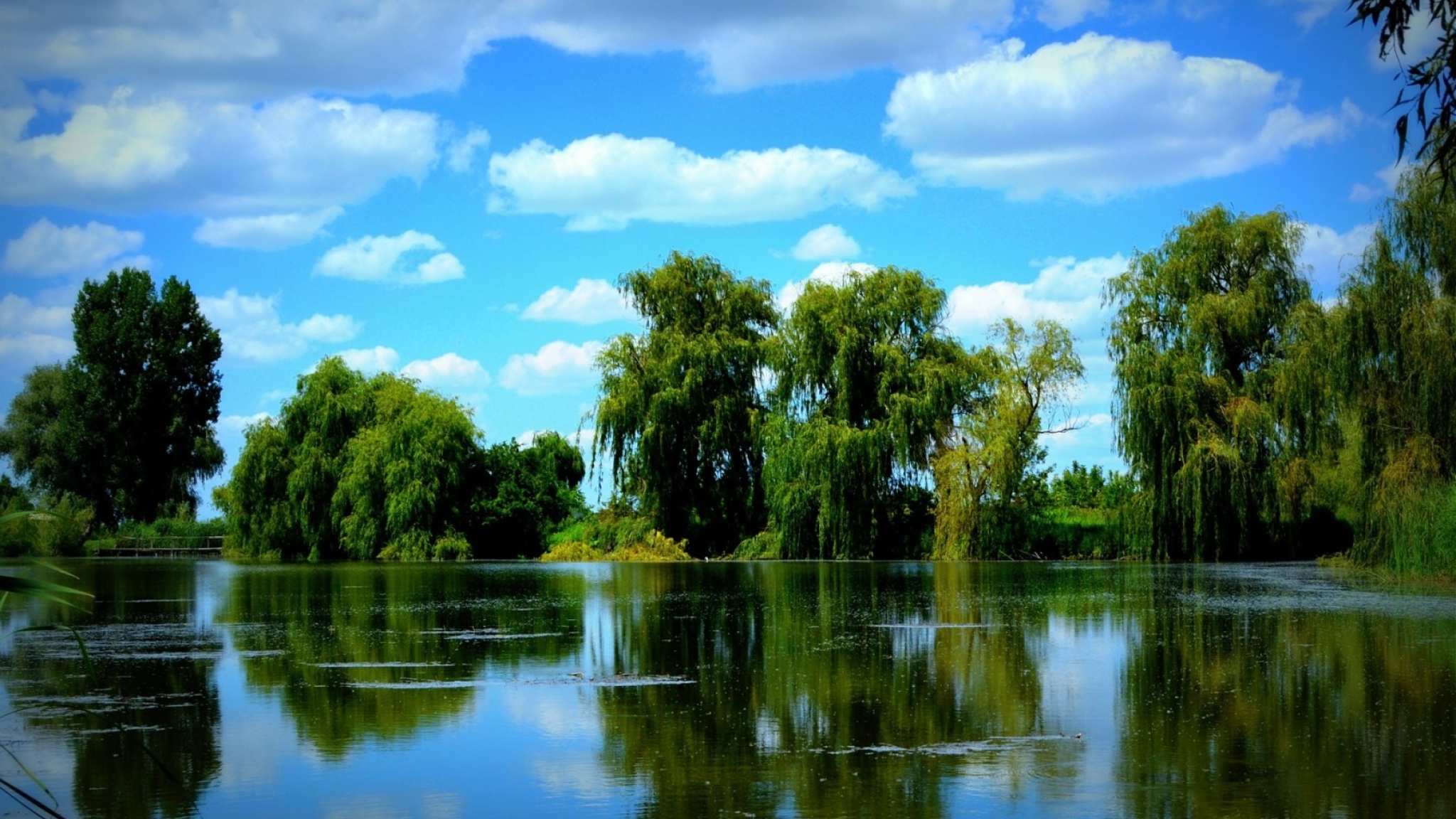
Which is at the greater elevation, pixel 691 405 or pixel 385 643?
pixel 691 405

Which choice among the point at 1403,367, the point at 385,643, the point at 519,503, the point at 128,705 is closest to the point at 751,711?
the point at 128,705

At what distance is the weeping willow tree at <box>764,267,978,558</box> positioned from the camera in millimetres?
40438

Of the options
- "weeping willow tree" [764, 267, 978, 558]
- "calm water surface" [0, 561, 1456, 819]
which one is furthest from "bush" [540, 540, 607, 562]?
"calm water surface" [0, 561, 1456, 819]

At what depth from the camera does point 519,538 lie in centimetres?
5266

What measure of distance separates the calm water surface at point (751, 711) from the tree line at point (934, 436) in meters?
7.53

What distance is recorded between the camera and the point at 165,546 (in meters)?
58.9

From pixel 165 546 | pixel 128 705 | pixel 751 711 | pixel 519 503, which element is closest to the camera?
pixel 751 711

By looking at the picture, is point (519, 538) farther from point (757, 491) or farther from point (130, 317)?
point (130, 317)

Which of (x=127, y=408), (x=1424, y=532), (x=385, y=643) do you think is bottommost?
(x=385, y=643)

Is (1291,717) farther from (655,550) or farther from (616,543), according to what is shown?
(616,543)

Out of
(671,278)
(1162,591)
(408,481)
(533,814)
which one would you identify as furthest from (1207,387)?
(533,814)

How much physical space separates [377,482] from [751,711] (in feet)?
123

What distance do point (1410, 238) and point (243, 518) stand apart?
3844cm

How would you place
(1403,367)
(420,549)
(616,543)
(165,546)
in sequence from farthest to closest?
(165,546) < (616,543) < (420,549) < (1403,367)
